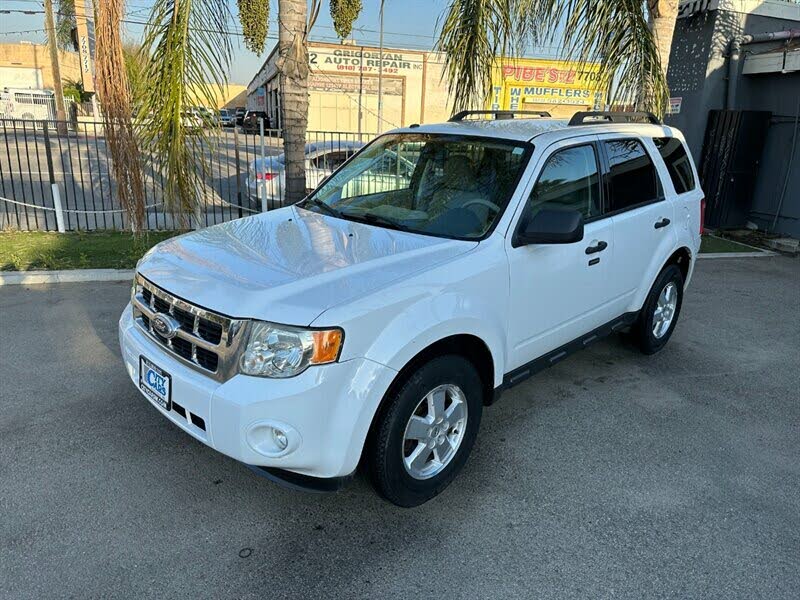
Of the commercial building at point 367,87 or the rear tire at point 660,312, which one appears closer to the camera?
the rear tire at point 660,312

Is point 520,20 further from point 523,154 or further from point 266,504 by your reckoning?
point 266,504

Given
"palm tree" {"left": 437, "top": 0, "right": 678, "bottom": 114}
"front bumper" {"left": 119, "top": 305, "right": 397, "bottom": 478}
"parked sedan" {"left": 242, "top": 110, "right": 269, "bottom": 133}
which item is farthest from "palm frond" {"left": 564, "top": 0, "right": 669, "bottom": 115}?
"front bumper" {"left": 119, "top": 305, "right": 397, "bottom": 478}

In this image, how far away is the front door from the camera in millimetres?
3363

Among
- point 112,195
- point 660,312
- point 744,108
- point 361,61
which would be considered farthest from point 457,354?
point 361,61

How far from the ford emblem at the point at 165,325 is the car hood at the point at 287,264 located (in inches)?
5.5

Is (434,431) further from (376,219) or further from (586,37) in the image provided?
(586,37)

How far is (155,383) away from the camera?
2.88 metres

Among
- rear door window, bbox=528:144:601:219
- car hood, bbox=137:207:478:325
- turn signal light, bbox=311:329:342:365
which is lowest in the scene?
turn signal light, bbox=311:329:342:365

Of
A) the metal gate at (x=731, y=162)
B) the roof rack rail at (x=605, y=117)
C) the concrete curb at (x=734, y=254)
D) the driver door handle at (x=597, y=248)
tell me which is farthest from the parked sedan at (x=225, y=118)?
the metal gate at (x=731, y=162)

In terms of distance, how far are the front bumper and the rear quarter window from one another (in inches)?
134

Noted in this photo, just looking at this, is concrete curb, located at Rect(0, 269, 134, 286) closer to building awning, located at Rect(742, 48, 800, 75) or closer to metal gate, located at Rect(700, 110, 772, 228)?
metal gate, located at Rect(700, 110, 772, 228)

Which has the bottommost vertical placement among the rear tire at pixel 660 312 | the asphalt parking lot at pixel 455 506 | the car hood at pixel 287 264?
the asphalt parking lot at pixel 455 506

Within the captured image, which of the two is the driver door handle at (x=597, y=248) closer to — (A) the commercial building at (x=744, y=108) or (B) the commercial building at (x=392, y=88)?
(A) the commercial building at (x=744, y=108)

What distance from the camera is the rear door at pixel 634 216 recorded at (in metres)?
4.12
